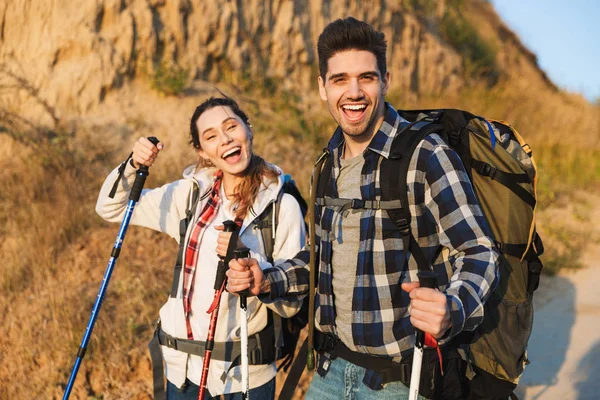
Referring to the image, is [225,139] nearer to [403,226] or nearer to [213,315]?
[213,315]

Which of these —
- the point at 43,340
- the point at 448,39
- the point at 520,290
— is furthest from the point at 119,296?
the point at 448,39

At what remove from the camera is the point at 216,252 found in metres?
2.88

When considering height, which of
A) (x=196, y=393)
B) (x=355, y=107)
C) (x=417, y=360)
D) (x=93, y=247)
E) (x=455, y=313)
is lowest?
(x=196, y=393)

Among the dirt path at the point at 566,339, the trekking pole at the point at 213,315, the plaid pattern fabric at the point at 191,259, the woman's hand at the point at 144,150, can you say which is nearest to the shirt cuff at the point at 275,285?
the trekking pole at the point at 213,315

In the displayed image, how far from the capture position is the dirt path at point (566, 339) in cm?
530

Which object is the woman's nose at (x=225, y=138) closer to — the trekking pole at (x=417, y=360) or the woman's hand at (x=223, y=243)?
the woman's hand at (x=223, y=243)

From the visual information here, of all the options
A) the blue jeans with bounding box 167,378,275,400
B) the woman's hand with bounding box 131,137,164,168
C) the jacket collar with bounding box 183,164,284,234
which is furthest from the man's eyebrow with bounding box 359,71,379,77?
the blue jeans with bounding box 167,378,275,400

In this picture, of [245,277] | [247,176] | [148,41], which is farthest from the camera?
[148,41]

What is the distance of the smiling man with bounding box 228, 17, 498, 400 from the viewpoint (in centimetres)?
212

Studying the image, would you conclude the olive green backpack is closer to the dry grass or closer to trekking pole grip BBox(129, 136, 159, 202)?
trekking pole grip BBox(129, 136, 159, 202)

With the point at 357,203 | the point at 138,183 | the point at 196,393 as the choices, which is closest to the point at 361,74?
the point at 357,203

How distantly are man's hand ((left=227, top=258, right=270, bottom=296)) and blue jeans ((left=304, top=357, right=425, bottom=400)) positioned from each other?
1.53 feet

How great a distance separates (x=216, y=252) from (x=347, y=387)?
895mm

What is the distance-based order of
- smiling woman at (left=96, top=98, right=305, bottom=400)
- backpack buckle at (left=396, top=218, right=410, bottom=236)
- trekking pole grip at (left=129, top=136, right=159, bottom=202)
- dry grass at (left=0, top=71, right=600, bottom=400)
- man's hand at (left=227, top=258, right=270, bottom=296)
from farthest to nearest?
dry grass at (left=0, top=71, right=600, bottom=400)
trekking pole grip at (left=129, top=136, right=159, bottom=202)
smiling woman at (left=96, top=98, right=305, bottom=400)
man's hand at (left=227, top=258, right=270, bottom=296)
backpack buckle at (left=396, top=218, right=410, bottom=236)
